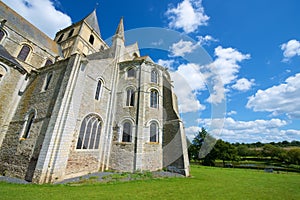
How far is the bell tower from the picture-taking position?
24736 millimetres

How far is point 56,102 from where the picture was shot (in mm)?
9344

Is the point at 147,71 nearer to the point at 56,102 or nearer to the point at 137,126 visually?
the point at 137,126

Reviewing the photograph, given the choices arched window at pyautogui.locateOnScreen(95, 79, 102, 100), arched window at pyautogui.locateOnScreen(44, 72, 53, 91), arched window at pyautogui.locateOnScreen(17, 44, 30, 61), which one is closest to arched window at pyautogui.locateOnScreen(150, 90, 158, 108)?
arched window at pyautogui.locateOnScreen(95, 79, 102, 100)

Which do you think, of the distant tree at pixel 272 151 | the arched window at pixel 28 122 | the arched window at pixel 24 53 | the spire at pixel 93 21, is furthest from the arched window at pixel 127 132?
the distant tree at pixel 272 151

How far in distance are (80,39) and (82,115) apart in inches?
834

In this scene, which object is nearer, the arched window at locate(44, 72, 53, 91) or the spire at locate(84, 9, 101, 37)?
the arched window at locate(44, 72, 53, 91)

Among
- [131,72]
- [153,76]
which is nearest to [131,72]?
[131,72]

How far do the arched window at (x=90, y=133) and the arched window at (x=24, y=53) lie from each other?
45.3ft

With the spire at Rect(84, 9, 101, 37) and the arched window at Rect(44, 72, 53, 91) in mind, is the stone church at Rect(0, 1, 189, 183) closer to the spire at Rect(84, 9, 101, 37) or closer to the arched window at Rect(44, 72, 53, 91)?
the arched window at Rect(44, 72, 53, 91)

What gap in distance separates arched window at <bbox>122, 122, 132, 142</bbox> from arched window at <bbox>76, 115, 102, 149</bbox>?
2.34 meters

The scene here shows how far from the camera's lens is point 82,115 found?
10.6m

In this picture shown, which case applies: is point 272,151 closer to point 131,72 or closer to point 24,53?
point 131,72

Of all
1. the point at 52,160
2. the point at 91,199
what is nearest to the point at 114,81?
the point at 52,160

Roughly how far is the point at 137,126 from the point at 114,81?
5.85m
